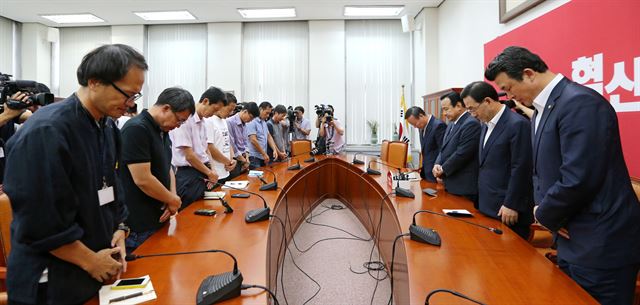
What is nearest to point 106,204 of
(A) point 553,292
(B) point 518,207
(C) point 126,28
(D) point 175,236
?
(D) point 175,236

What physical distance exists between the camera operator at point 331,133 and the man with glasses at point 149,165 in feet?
11.2

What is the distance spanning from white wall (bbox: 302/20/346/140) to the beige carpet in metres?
3.39

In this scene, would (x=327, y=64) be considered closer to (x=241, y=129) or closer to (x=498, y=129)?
(x=241, y=129)

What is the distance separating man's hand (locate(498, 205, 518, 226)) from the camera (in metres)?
1.72

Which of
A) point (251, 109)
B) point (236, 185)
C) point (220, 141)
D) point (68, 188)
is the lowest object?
point (236, 185)

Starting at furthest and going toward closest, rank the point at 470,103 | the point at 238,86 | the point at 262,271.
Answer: the point at 238,86 → the point at 470,103 → the point at 262,271

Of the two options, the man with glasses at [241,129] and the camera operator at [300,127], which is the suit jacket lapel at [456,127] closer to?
the man with glasses at [241,129]

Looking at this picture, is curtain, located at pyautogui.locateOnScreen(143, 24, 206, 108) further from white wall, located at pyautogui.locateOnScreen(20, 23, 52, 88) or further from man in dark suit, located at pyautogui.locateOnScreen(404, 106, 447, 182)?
man in dark suit, located at pyautogui.locateOnScreen(404, 106, 447, 182)

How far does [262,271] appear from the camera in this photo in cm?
119

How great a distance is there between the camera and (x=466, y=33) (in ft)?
15.7

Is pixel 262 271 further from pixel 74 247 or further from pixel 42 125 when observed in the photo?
pixel 42 125

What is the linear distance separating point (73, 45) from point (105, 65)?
7.94 metres

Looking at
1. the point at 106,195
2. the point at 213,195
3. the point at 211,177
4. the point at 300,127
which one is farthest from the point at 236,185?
the point at 300,127

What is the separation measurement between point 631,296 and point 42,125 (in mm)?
1927
